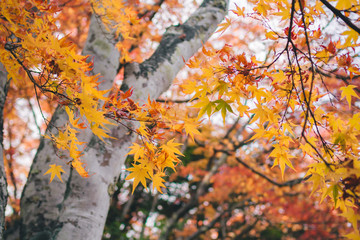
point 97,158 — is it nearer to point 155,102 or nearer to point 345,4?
point 155,102

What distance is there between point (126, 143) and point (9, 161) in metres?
4.44

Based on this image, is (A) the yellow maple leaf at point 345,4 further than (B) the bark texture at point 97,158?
No

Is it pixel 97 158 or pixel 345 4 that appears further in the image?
pixel 97 158

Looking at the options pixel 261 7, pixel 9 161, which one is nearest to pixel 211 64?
pixel 261 7

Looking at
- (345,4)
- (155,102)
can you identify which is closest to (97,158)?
(155,102)

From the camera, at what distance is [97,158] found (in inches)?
65.9

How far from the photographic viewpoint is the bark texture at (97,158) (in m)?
1.53

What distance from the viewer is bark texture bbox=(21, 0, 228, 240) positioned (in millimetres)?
1525

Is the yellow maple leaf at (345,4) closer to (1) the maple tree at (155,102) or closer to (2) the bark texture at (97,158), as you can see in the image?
(1) the maple tree at (155,102)

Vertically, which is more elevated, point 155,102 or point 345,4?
point 345,4

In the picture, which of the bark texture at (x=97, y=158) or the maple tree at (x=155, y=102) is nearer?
the maple tree at (x=155, y=102)

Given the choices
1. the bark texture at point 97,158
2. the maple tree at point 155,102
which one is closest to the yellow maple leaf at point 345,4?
the maple tree at point 155,102

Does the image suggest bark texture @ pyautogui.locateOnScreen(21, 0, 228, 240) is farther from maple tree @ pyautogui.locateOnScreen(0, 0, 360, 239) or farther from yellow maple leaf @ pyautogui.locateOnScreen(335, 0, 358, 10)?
yellow maple leaf @ pyautogui.locateOnScreen(335, 0, 358, 10)

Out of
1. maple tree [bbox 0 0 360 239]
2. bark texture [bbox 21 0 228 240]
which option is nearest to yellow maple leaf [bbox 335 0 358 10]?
maple tree [bbox 0 0 360 239]
